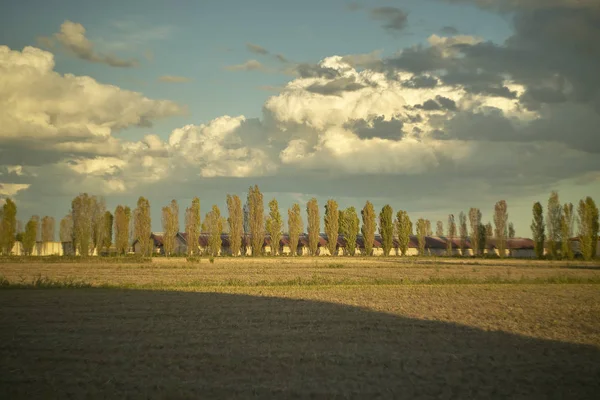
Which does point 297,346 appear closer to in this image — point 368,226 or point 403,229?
point 368,226

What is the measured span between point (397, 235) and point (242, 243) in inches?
1110

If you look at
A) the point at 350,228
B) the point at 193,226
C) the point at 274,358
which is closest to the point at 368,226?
the point at 350,228

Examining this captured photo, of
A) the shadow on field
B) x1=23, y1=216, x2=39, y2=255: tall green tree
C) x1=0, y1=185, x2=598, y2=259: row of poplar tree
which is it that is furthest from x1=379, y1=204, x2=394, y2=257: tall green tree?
the shadow on field

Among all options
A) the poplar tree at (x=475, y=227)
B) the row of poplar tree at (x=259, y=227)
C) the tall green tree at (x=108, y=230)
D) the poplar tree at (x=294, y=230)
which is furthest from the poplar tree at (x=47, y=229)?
the poplar tree at (x=475, y=227)

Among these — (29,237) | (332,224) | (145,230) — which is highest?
(332,224)

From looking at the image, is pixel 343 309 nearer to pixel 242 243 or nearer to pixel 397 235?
pixel 242 243

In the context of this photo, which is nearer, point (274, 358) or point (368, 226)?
point (274, 358)

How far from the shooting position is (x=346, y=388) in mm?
9672

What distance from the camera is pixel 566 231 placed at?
80.4 m

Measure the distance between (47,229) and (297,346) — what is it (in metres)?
103

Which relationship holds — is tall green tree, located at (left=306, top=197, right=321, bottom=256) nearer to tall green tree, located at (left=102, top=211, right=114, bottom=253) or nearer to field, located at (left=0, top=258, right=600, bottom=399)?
tall green tree, located at (left=102, top=211, right=114, bottom=253)

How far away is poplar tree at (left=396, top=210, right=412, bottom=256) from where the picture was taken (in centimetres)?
10075

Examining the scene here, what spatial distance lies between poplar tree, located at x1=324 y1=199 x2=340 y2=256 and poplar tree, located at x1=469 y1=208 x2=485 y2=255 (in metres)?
23.8

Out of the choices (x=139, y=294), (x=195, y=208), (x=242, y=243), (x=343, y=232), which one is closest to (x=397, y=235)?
(x=343, y=232)
